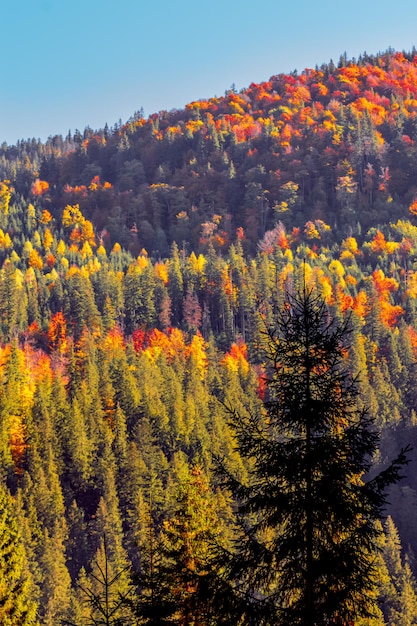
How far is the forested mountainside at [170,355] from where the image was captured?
6419cm

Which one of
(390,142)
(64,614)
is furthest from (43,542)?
(390,142)

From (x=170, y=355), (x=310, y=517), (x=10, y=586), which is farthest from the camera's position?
(x=170, y=355)

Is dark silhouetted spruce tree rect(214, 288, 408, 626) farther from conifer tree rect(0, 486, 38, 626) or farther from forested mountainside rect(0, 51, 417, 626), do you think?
conifer tree rect(0, 486, 38, 626)

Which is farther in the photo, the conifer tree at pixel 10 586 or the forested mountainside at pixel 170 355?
the forested mountainside at pixel 170 355

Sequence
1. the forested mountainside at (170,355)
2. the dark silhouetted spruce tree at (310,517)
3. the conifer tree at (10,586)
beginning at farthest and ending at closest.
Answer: the forested mountainside at (170,355) < the conifer tree at (10,586) < the dark silhouetted spruce tree at (310,517)

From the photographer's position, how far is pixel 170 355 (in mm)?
105000

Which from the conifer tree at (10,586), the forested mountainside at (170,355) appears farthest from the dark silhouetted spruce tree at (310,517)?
the conifer tree at (10,586)

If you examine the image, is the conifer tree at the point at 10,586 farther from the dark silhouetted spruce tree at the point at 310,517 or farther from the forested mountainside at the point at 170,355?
the dark silhouetted spruce tree at the point at 310,517


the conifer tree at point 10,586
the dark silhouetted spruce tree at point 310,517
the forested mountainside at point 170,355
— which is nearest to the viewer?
the dark silhouetted spruce tree at point 310,517

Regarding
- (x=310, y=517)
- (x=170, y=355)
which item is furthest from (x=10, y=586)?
(x=170, y=355)

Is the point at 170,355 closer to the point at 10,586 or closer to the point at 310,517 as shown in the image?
the point at 10,586

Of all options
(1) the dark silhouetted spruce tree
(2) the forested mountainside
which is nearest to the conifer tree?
(2) the forested mountainside

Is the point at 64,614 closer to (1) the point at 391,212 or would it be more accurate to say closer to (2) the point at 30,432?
(2) the point at 30,432

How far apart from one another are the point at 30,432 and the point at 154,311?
1920 inches
